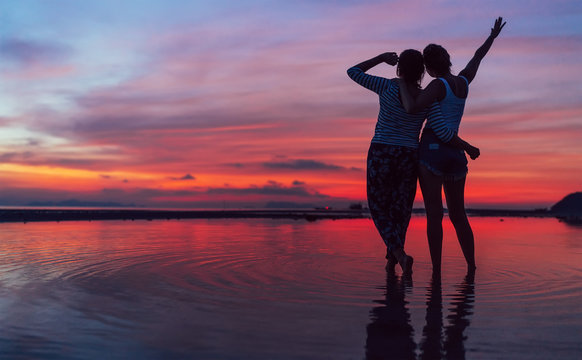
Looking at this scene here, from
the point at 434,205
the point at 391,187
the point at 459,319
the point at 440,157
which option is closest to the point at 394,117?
the point at 440,157

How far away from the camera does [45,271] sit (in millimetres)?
5789

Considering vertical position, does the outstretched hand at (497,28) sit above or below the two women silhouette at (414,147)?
above

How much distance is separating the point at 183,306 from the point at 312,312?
3.28 ft

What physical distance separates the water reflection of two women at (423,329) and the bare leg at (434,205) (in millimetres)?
957

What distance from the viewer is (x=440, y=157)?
212 inches

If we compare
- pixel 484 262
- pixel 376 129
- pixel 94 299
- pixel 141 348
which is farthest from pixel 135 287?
pixel 484 262

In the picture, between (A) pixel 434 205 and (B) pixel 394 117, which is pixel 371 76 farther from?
(A) pixel 434 205

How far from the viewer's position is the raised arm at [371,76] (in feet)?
18.5

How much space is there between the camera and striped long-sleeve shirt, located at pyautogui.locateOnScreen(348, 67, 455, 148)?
5457 millimetres

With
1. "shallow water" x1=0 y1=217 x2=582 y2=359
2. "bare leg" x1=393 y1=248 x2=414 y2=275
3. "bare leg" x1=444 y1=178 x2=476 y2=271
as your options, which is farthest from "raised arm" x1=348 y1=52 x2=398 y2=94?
"shallow water" x1=0 y1=217 x2=582 y2=359

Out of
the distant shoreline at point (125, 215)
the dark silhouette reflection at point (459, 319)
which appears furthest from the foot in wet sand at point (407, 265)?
the distant shoreline at point (125, 215)

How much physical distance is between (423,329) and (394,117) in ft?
9.32

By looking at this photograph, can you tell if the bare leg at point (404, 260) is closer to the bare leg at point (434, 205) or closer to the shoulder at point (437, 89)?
the bare leg at point (434, 205)

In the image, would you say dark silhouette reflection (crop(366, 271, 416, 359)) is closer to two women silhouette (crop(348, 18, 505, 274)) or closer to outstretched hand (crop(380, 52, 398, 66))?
two women silhouette (crop(348, 18, 505, 274))
